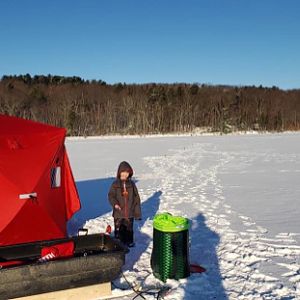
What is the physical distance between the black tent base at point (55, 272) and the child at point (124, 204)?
1.44 metres

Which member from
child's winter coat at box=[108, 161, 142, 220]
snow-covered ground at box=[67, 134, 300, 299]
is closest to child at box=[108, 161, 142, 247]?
child's winter coat at box=[108, 161, 142, 220]

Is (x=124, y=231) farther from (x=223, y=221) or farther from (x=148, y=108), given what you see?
(x=148, y=108)

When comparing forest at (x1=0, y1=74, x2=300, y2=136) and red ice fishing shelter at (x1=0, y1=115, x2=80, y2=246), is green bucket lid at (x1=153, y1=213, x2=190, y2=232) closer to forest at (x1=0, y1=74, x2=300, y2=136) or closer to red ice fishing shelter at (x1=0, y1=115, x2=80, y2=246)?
red ice fishing shelter at (x1=0, y1=115, x2=80, y2=246)

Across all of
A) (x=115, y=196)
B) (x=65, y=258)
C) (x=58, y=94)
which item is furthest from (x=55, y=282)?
(x=58, y=94)

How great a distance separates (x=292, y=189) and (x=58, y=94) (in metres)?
67.0

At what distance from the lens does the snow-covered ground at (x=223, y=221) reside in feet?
16.5

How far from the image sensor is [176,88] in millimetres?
81750

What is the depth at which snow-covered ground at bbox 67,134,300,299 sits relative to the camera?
5027mm

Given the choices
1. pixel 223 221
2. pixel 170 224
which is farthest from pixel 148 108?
pixel 170 224

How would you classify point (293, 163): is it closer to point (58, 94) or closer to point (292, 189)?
point (292, 189)

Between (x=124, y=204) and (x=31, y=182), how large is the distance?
4.87 ft

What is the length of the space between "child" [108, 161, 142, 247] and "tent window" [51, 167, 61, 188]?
2.64ft

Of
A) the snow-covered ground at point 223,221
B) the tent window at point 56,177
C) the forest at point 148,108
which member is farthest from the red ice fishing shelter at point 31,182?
the forest at point 148,108

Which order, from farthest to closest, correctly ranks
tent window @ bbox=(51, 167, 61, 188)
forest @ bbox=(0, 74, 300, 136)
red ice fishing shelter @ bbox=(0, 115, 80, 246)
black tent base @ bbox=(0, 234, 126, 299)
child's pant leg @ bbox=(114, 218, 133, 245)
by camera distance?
forest @ bbox=(0, 74, 300, 136) < child's pant leg @ bbox=(114, 218, 133, 245) < tent window @ bbox=(51, 167, 61, 188) < red ice fishing shelter @ bbox=(0, 115, 80, 246) < black tent base @ bbox=(0, 234, 126, 299)
